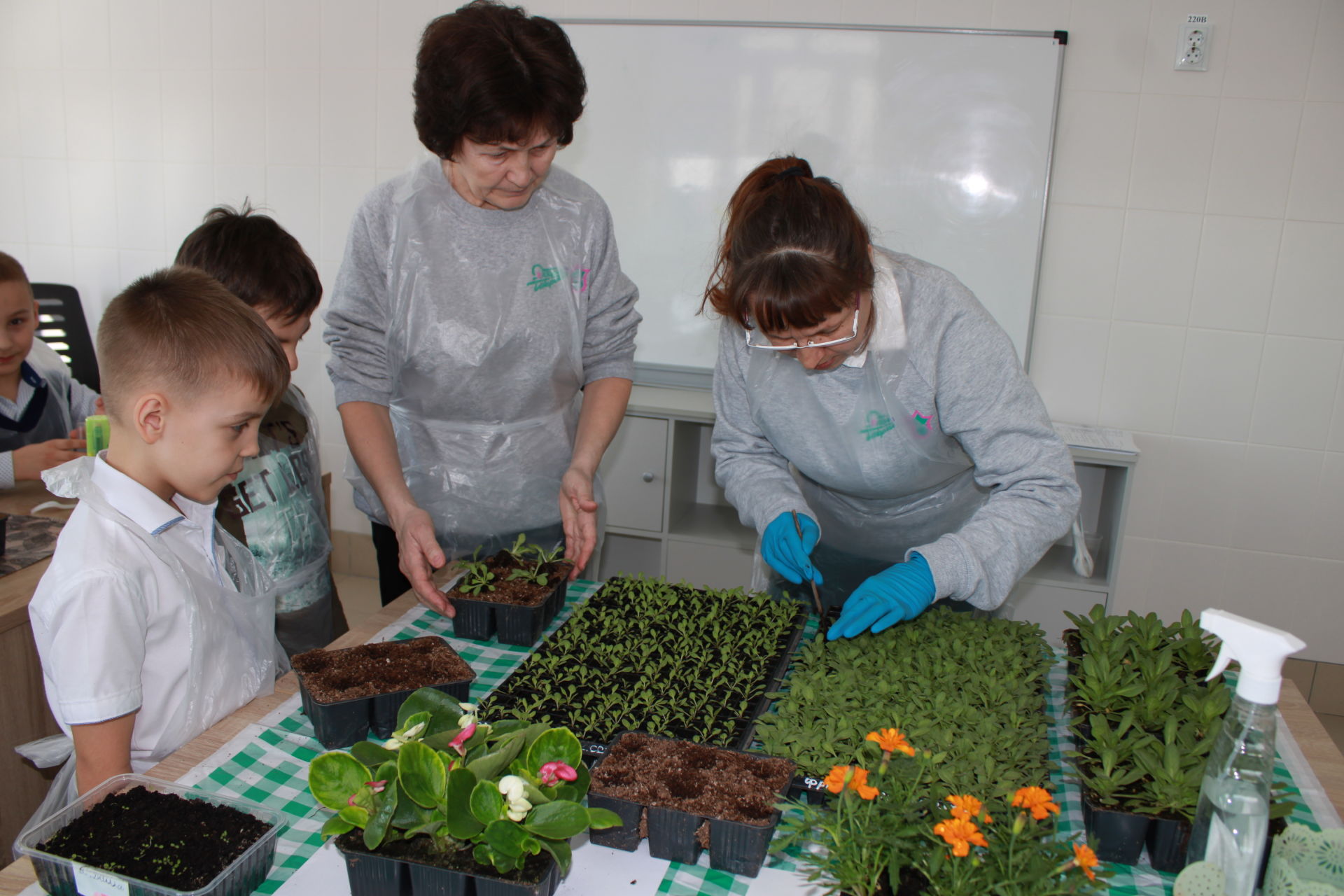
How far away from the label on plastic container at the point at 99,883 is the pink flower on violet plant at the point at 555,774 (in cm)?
38

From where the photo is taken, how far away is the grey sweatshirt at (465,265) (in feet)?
5.48

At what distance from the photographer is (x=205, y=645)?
1.21 metres

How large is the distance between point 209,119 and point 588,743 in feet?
10.9

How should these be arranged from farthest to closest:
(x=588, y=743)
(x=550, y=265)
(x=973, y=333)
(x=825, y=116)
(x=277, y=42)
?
(x=277, y=42) → (x=825, y=116) → (x=550, y=265) → (x=973, y=333) → (x=588, y=743)

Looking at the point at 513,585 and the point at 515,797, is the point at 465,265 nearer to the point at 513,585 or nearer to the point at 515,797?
the point at 513,585

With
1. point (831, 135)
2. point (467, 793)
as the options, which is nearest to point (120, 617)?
point (467, 793)

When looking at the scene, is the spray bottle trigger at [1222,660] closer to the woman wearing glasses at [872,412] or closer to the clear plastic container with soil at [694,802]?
the clear plastic container with soil at [694,802]

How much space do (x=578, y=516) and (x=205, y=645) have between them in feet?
2.20

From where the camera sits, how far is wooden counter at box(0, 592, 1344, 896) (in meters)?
0.93

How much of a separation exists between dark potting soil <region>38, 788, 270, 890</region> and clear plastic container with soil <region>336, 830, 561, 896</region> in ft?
0.35

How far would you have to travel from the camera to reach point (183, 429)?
3.80ft

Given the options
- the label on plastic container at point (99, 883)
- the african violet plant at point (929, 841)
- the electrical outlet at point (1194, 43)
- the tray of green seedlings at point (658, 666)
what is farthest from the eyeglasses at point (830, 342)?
the electrical outlet at point (1194, 43)

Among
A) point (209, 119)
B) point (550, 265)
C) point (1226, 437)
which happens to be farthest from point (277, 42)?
point (1226, 437)

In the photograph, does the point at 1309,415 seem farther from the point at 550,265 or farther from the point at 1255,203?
the point at 550,265
